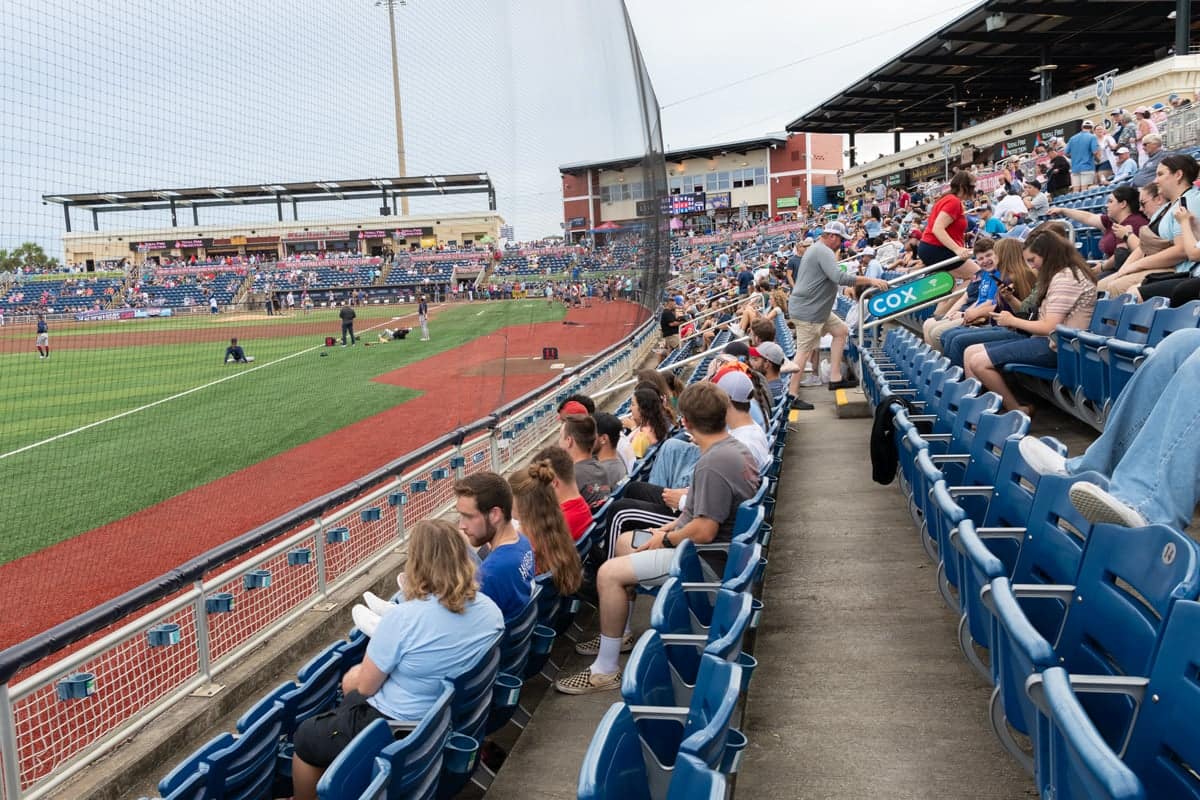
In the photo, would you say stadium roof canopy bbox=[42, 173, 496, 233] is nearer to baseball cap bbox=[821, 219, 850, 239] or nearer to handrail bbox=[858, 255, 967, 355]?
baseball cap bbox=[821, 219, 850, 239]

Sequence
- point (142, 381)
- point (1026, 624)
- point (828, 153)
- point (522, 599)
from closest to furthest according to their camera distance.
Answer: point (1026, 624)
point (522, 599)
point (142, 381)
point (828, 153)

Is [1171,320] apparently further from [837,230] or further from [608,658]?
[837,230]

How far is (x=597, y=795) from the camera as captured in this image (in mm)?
1632

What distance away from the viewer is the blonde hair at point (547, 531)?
3846mm

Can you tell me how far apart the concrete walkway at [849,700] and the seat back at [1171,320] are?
145 cm

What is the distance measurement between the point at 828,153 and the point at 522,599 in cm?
7712

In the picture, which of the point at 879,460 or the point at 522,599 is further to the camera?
the point at 879,460

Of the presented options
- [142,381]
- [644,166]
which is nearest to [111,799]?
[644,166]

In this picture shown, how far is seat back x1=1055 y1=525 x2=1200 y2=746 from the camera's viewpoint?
1.80 meters

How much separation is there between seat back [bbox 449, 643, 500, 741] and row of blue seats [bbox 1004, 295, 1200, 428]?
2.90 meters

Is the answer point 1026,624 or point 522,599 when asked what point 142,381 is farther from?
point 1026,624

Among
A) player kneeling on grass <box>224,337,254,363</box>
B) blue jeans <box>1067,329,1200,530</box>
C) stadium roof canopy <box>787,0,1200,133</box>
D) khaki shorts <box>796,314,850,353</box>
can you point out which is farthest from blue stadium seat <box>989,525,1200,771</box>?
stadium roof canopy <box>787,0,1200,133</box>

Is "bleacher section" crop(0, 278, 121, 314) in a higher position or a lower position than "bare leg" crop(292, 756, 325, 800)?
higher

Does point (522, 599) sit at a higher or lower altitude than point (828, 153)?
lower
